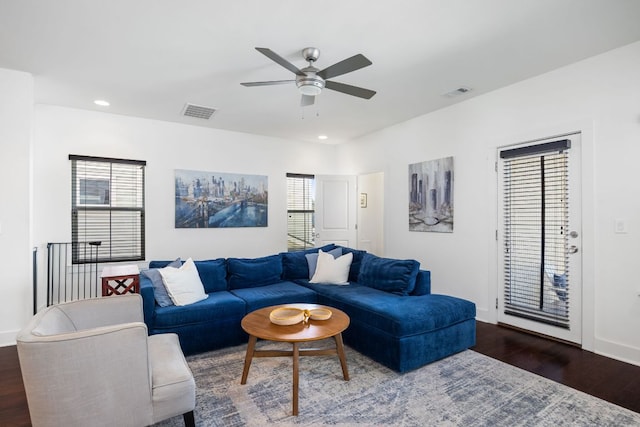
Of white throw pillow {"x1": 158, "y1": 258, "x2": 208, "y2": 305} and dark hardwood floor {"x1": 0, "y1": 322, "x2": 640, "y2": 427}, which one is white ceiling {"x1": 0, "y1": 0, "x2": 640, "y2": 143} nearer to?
white throw pillow {"x1": 158, "y1": 258, "x2": 208, "y2": 305}

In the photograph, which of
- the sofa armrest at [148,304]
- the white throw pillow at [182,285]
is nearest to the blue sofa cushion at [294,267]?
the white throw pillow at [182,285]

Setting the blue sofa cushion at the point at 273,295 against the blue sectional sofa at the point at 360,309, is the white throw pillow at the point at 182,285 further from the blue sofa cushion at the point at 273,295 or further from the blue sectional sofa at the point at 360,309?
the blue sofa cushion at the point at 273,295

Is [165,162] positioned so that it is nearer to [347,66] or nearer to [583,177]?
[347,66]

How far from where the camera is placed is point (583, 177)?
3107mm

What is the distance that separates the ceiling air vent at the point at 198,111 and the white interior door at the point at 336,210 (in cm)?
220

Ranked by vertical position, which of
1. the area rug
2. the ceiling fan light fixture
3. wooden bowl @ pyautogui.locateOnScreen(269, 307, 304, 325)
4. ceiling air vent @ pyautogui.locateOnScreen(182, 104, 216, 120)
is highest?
ceiling air vent @ pyautogui.locateOnScreen(182, 104, 216, 120)

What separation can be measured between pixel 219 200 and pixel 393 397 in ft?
13.2

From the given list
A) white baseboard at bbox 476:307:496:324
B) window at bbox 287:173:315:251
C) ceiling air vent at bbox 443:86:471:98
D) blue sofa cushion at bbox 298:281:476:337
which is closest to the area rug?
blue sofa cushion at bbox 298:281:476:337

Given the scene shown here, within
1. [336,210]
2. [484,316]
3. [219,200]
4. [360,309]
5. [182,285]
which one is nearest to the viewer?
[360,309]

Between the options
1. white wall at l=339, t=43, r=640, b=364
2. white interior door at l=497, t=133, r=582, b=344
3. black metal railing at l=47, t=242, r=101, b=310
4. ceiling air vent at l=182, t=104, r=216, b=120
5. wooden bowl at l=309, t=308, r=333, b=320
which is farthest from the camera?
ceiling air vent at l=182, t=104, r=216, b=120

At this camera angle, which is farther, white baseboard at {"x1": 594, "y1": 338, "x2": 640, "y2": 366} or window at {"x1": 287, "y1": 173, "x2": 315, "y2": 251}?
window at {"x1": 287, "y1": 173, "x2": 315, "y2": 251}

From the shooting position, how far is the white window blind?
330 centimetres

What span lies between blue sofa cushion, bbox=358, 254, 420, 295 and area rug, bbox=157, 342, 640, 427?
808 millimetres

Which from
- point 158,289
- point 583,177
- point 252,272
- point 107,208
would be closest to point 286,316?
point 158,289
